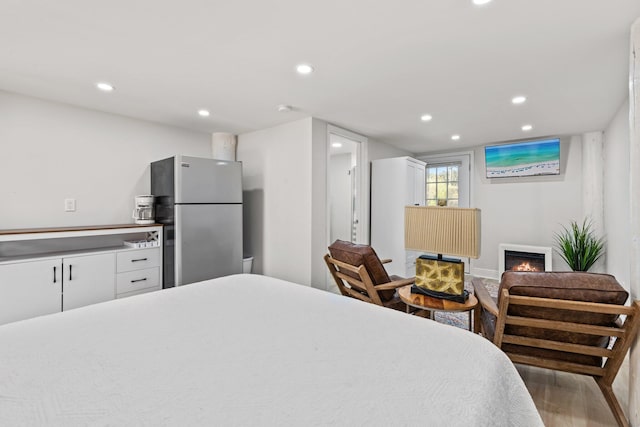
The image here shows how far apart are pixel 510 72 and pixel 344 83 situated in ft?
4.19

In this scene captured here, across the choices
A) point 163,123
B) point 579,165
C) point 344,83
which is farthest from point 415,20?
point 579,165

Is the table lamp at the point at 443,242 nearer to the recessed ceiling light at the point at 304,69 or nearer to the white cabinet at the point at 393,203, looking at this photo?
the recessed ceiling light at the point at 304,69

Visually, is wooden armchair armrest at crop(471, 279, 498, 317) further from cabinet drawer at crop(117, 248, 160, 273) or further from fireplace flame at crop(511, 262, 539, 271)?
cabinet drawer at crop(117, 248, 160, 273)

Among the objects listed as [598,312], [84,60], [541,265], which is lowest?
[541,265]

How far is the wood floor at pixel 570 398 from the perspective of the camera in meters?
1.62

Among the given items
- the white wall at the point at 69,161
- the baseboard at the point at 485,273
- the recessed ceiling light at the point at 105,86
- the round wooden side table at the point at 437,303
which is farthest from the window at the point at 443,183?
the recessed ceiling light at the point at 105,86

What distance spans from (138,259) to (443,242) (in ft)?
9.64

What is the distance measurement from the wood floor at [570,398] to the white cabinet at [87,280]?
11.7 ft

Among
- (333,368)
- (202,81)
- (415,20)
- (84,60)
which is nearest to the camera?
(333,368)

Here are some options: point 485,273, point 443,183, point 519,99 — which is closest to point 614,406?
point 519,99

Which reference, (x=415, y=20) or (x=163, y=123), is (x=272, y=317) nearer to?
(x=415, y=20)

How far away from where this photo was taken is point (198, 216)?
10.4 feet

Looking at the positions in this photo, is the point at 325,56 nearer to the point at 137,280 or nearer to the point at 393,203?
the point at 393,203

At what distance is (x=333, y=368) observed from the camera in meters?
0.84
